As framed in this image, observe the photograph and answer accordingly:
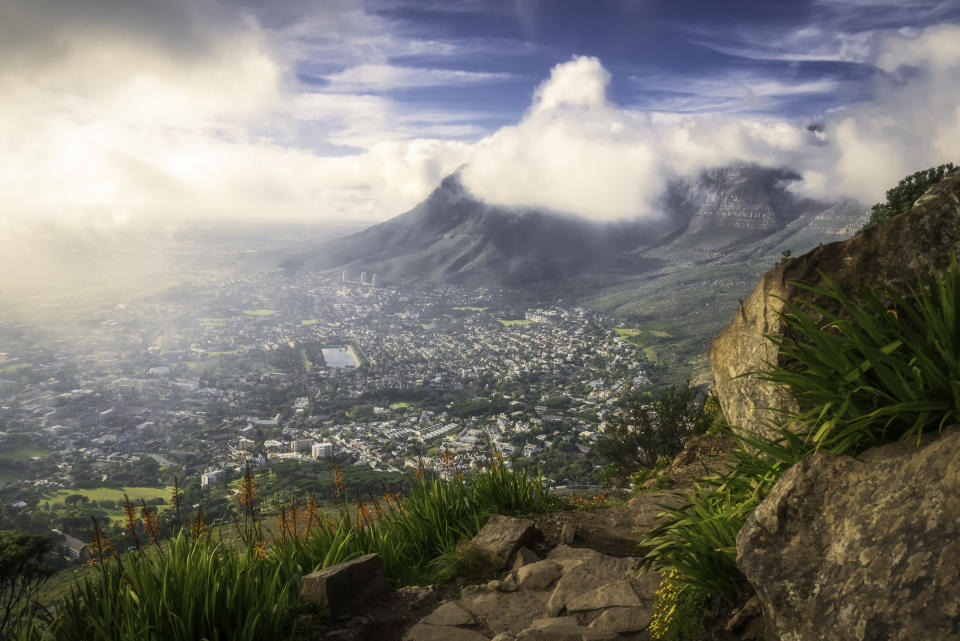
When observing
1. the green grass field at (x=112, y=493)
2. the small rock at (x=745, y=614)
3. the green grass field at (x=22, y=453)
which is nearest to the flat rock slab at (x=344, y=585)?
the small rock at (x=745, y=614)

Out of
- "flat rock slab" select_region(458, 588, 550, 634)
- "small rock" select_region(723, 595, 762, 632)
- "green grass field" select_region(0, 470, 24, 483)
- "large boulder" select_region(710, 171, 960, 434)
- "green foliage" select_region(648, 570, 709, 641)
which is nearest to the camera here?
"small rock" select_region(723, 595, 762, 632)

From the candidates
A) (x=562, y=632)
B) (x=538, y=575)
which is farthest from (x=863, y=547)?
(x=538, y=575)

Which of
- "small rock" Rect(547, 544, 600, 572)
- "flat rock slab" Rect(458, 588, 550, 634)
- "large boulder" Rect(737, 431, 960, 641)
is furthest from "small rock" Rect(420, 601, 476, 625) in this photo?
"large boulder" Rect(737, 431, 960, 641)

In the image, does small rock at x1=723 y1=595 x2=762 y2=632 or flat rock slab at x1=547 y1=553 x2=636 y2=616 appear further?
flat rock slab at x1=547 y1=553 x2=636 y2=616

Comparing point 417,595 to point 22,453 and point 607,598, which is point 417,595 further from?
point 22,453

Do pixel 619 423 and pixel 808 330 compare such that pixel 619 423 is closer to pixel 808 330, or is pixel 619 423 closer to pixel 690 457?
pixel 690 457

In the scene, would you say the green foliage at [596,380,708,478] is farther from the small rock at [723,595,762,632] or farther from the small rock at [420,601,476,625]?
the small rock at [723,595,762,632]

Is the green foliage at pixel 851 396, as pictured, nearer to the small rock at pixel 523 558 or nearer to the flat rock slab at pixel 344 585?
the small rock at pixel 523 558
